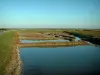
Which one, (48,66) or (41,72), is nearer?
(41,72)

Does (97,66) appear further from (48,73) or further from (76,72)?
(48,73)

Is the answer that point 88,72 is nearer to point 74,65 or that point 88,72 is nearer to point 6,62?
point 74,65

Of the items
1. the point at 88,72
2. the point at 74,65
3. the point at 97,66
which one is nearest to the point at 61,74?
the point at 88,72

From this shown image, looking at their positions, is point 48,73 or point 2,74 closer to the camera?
point 2,74

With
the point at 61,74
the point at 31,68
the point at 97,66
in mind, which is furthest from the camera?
the point at 97,66

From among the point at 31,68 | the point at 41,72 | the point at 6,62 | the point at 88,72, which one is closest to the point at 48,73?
the point at 41,72

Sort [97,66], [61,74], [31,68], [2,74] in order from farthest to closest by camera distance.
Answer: [97,66], [31,68], [61,74], [2,74]

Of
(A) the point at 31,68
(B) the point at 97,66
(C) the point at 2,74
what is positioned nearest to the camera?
(C) the point at 2,74
